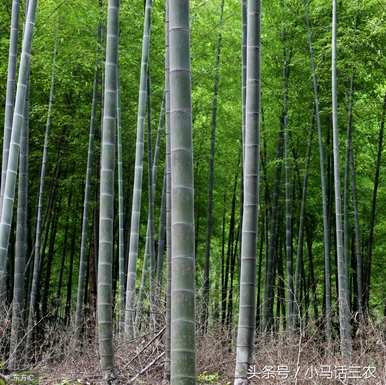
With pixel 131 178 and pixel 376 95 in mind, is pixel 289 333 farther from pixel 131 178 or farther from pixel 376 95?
pixel 131 178

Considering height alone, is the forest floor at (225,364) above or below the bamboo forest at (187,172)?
below

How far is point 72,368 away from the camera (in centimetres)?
541

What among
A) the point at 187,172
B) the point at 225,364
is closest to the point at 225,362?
the point at 225,364

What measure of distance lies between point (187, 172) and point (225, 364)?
3.94 meters

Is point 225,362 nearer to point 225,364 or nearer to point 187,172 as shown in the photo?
point 225,364

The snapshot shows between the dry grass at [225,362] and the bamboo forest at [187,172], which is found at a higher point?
the bamboo forest at [187,172]

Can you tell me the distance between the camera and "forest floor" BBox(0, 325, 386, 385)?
4477mm

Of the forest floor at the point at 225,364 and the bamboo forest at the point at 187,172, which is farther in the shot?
the forest floor at the point at 225,364

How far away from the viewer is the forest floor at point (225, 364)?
4477 millimetres

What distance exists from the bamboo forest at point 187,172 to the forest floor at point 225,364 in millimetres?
20

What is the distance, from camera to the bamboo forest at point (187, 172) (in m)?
→ 4.34

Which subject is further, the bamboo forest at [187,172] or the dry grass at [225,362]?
the dry grass at [225,362]

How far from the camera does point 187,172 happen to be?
2369 mm

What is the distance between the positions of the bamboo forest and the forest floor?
0.02 metres
